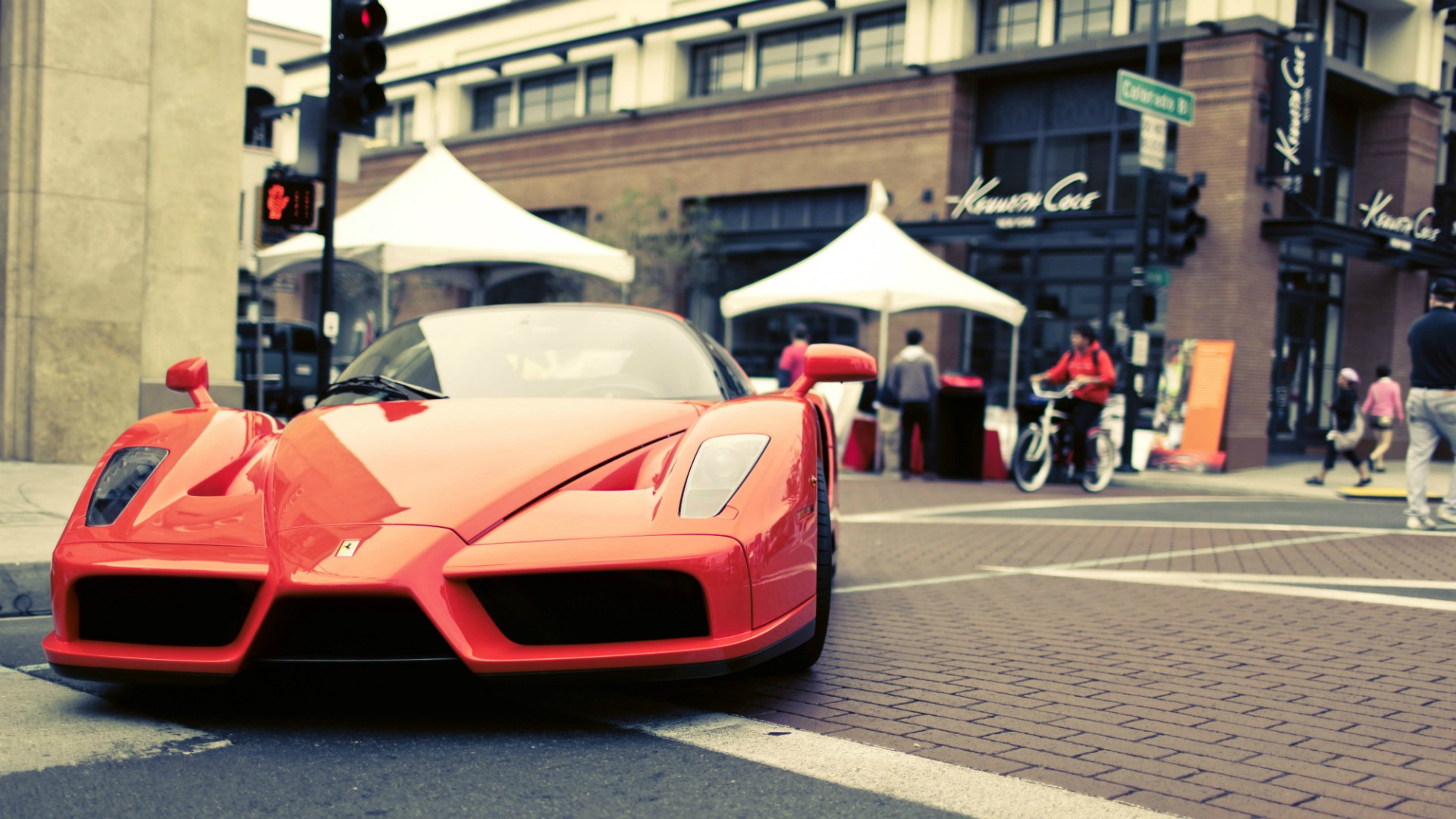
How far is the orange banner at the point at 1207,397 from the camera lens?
18734 millimetres

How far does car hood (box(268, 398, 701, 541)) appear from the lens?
3.28 meters

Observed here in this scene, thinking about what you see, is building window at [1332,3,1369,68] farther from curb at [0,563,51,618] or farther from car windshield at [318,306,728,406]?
curb at [0,563,51,618]

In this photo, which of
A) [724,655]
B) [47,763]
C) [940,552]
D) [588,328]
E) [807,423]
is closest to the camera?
[47,763]

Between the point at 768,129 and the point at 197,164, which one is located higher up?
the point at 768,129

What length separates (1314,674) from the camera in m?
4.30

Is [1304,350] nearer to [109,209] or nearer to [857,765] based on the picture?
[109,209]

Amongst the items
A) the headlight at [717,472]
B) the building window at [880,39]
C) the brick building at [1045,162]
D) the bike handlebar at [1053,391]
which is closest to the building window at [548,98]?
the brick building at [1045,162]

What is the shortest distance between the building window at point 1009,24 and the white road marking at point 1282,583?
17.0 metres

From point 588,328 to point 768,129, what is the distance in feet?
71.0

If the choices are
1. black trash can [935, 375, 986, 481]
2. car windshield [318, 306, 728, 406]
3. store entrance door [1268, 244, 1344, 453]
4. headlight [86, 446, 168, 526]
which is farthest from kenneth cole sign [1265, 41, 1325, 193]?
headlight [86, 446, 168, 526]

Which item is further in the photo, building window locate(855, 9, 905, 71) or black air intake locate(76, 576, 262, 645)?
building window locate(855, 9, 905, 71)

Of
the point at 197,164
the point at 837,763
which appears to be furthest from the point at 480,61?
the point at 837,763

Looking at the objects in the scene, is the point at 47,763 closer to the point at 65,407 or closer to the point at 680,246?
the point at 65,407

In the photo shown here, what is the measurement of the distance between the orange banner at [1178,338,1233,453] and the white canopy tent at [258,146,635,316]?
30.5 feet
